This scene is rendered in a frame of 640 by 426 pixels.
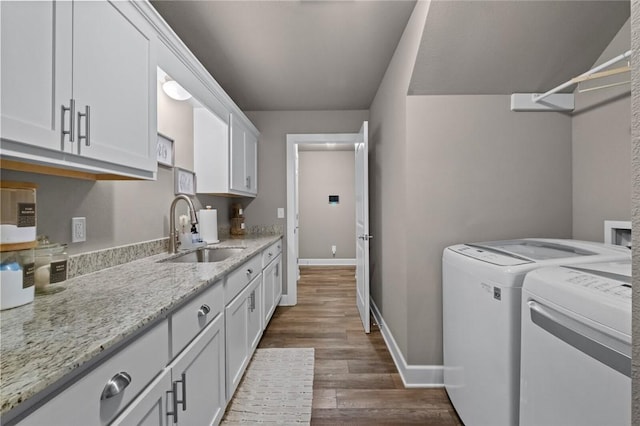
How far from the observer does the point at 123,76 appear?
3.94ft

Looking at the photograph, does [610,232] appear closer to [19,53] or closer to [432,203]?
[432,203]

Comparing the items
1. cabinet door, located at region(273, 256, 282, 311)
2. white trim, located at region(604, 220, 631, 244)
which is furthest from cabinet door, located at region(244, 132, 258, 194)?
white trim, located at region(604, 220, 631, 244)

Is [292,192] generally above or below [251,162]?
below

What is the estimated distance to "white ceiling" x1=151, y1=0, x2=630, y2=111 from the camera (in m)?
1.56

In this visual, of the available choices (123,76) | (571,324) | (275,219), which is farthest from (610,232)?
(275,219)

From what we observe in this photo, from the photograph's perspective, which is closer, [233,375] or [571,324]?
[571,324]

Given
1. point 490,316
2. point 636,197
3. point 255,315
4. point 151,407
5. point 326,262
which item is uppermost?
point 636,197

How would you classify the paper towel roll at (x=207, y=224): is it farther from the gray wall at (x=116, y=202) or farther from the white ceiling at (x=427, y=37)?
the white ceiling at (x=427, y=37)

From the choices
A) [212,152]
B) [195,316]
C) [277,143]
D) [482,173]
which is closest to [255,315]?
[195,316]

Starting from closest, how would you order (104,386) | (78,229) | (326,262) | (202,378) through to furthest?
(104,386) < (202,378) < (78,229) < (326,262)

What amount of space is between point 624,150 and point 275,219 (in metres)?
3.12

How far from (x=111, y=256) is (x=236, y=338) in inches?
32.6

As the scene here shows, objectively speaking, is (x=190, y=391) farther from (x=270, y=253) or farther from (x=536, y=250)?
(x=270, y=253)

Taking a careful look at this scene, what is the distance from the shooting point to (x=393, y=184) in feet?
7.72
